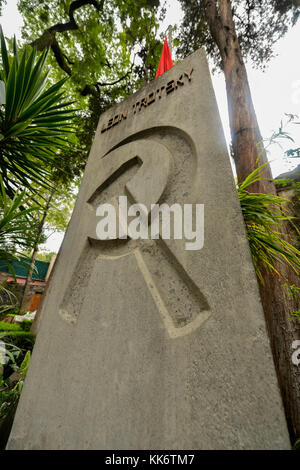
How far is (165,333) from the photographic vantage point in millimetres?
855

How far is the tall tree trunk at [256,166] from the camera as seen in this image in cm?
143

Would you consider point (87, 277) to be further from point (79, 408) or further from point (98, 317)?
point (79, 408)

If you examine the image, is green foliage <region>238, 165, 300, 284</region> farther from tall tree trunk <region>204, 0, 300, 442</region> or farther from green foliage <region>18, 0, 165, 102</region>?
green foliage <region>18, 0, 165, 102</region>

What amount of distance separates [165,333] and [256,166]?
1923 millimetres

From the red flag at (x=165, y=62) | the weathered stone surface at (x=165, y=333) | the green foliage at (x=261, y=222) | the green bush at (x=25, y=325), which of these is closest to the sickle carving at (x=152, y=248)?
the weathered stone surface at (x=165, y=333)

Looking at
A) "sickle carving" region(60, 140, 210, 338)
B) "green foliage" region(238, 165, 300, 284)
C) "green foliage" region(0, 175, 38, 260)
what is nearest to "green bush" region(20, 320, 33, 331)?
"green foliage" region(0, 175, 38, 260)

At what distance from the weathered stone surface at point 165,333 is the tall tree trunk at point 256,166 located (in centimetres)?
76

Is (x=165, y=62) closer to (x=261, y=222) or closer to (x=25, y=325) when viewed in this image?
(x=261, y=222)

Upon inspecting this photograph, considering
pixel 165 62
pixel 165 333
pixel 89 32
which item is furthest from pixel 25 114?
pixel 89 32

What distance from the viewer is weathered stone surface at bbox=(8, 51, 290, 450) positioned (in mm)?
677

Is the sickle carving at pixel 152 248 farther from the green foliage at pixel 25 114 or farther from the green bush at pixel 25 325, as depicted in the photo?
the green bush at pixel 25 325

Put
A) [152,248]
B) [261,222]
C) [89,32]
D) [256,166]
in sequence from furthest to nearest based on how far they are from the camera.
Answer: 1. [89,32]
2. [256,166]
3. [261,222]
4. [152,248]

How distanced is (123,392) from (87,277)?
634 millimetres
